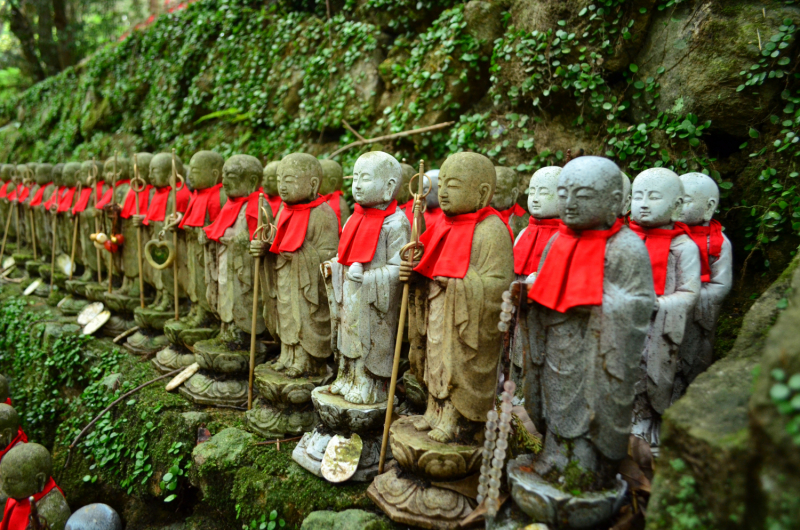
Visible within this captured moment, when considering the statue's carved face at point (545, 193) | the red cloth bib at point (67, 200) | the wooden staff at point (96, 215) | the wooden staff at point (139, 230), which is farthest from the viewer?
the red cloth bib at point (67, 200)

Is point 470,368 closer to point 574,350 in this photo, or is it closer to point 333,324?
point 574,350

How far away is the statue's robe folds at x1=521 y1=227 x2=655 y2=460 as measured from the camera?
3.08 metres

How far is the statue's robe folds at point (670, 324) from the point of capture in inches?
153

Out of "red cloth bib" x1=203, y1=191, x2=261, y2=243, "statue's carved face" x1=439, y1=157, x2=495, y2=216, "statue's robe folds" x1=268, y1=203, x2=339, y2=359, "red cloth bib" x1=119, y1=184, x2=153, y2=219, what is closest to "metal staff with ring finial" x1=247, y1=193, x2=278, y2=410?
"statue's robe folds" x1=268, y1=203, x2=339, y2=359

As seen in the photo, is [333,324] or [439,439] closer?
[439,439]

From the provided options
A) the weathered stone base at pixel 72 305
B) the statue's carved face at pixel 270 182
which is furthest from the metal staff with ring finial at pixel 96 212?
the statue's carved face at pixel 270 182

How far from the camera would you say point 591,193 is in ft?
10.2

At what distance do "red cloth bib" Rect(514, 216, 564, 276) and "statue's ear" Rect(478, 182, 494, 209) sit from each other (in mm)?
1203

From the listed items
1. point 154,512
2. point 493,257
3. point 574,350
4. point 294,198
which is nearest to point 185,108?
point 294,198

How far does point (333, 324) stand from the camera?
4.71 meters

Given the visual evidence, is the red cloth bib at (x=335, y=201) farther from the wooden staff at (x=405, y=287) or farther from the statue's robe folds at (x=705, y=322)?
the statue's robe folds at (x=705, y=322)

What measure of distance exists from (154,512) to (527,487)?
4152mm

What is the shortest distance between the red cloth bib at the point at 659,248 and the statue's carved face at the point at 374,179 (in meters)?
2.10

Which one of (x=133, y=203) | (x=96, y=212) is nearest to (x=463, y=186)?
(x=133, y=203)
